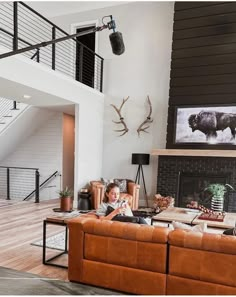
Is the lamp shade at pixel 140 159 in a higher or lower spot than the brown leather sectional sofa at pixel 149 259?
higher

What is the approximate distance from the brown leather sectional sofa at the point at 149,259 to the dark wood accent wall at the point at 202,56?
4219 mm

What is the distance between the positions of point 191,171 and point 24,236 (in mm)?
3863

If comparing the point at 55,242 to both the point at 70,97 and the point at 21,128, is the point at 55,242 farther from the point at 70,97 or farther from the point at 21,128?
the point at 21,128

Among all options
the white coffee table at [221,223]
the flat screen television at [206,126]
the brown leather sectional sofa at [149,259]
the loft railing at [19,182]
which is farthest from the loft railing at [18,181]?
the brown leather sectional sofa at [149,259]

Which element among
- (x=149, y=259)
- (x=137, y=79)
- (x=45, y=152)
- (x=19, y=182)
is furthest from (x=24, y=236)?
(x=137, y=79)

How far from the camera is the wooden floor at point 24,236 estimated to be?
3008 millimetres

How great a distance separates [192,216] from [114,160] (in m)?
3.60

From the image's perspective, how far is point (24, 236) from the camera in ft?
13.6

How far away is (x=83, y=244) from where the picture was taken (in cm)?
244

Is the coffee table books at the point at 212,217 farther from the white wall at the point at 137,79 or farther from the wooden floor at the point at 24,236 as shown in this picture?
the white wall at the point at 137,79

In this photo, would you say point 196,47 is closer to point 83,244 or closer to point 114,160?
point 114,160

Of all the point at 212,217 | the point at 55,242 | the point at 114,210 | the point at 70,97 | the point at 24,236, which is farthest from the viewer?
the point at 70,97

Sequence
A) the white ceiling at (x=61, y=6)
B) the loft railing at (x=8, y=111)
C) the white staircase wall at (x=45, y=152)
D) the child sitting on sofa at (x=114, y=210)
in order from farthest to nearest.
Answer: the white staircase wall at (x=45, y=152)
the white ceiling at (x=61, y=6)
the loft railing at (x=8, y=111)
the child sitting on sofa at (x=114, y=210)

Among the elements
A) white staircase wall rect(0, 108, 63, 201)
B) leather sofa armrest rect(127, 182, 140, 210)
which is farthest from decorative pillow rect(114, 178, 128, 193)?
white staircase wall rect(0, 108, 63, 201)
